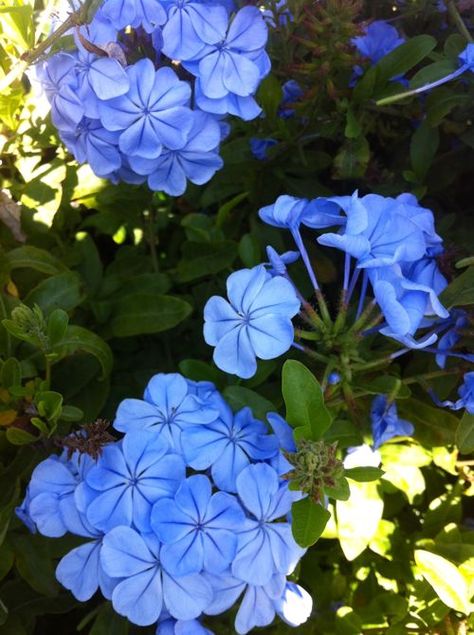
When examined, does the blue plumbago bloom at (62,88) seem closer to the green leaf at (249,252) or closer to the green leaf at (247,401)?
the green leaf at (249,252)

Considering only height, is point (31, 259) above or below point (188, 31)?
below

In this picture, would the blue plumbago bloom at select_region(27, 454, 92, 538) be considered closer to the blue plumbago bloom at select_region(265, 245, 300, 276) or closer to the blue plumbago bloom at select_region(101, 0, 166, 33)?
the blue plumbago bloom at select_region(265, 245, 300, 276)

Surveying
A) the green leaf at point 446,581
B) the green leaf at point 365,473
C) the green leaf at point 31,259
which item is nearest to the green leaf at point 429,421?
the green leaf at point 446,581

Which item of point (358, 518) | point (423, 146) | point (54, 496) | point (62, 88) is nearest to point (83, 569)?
point (54, 496)

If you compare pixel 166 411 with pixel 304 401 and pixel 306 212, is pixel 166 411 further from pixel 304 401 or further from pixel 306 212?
pixel 306 212

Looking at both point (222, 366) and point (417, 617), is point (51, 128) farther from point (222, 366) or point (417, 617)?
point (417, 617)
